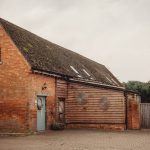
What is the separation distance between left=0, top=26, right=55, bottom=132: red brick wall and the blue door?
2.44 ft

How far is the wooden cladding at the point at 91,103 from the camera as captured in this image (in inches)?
1002

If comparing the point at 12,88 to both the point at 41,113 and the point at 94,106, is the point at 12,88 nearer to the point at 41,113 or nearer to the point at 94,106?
the point at 41,113

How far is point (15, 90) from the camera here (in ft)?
73.4

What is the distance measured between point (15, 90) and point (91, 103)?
668 cm

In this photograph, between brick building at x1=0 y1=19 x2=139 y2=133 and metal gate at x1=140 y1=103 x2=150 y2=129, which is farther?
metal gate at x1=140 y1=103 x2=150 y2=129

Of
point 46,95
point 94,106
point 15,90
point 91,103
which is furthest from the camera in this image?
point 91,103

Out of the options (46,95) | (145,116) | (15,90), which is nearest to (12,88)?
(15,90)

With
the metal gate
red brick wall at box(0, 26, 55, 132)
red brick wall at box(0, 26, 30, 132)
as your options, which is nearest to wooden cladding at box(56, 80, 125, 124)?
the metal gate

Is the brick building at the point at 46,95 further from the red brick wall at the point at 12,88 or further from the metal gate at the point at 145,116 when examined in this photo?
the metal gate at the point at 145,116

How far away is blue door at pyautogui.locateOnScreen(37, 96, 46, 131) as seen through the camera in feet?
76.4

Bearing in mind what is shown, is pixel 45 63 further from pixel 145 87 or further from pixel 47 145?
pixel 145 87

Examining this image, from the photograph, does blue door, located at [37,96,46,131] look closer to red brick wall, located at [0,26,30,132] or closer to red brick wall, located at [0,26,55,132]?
red brick wall, located at [0,26,55,132]

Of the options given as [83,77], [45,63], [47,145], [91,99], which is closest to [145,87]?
[83,77]

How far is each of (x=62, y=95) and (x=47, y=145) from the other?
10547 millimetres
